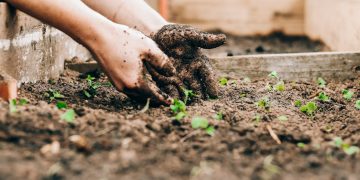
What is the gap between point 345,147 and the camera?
5.20 ft

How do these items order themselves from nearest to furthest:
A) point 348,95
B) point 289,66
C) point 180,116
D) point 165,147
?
point 165,147
point 180,116
point 348,95
point 289,66

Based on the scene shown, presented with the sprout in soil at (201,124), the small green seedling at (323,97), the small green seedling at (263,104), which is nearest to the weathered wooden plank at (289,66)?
the small green seedling at (323,97)

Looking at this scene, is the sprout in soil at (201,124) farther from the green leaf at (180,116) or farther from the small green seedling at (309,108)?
the small green seedling at (309,108)

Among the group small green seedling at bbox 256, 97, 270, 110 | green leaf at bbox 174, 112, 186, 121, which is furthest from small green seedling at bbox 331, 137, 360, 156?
small green seedling at bbox 256, 97, 270, 110

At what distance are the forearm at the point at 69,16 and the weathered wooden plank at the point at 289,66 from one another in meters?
1.10

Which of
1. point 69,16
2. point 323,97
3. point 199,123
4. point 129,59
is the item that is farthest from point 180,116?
point 323,97

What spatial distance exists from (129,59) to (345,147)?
942mm

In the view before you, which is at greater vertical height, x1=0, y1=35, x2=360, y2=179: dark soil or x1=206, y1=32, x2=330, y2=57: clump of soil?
x1=206, y1=32, x2=330, y2=57: clump of soil

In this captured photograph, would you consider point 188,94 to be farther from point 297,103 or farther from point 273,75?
point 273,75

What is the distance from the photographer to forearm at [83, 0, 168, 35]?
259 cm

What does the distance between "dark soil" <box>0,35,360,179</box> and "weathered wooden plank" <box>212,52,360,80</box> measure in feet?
Answer: 3.21

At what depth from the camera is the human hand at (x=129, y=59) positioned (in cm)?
208

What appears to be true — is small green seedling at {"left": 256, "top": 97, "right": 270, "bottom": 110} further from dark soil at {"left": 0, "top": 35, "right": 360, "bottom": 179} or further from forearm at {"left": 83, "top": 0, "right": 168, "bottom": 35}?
forearm at {"left": 83, "top": 0, "right": 168, "bottom": 35}

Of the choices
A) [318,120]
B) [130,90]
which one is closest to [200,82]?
[130,90]
